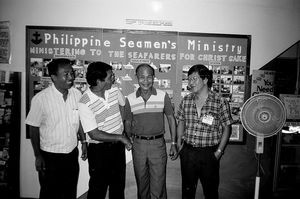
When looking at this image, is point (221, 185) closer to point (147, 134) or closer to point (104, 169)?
point (147, 134)

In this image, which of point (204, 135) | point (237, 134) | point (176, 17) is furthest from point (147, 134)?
point (176, 17)

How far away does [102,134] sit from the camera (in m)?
2.05

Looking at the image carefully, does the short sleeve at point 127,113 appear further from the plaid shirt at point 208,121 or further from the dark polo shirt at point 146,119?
the plaid shirt at point 208,121

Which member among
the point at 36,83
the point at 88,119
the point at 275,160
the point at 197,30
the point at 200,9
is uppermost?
the point at 200,9

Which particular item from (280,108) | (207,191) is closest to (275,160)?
(280,108)

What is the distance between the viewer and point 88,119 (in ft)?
6.72

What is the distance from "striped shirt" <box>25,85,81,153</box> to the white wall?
118cm

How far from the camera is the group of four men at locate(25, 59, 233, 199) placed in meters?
2.15

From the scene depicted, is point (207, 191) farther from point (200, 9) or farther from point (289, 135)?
point (200, 9)

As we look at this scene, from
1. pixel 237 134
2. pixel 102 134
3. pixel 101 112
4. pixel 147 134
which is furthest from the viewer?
pixel 237 134

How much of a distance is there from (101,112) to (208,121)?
41.1 inches

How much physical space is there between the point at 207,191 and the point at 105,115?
1267mm

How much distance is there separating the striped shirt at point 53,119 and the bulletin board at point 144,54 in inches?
35.4

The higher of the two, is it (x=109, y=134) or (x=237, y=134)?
(x=109, y=134)
